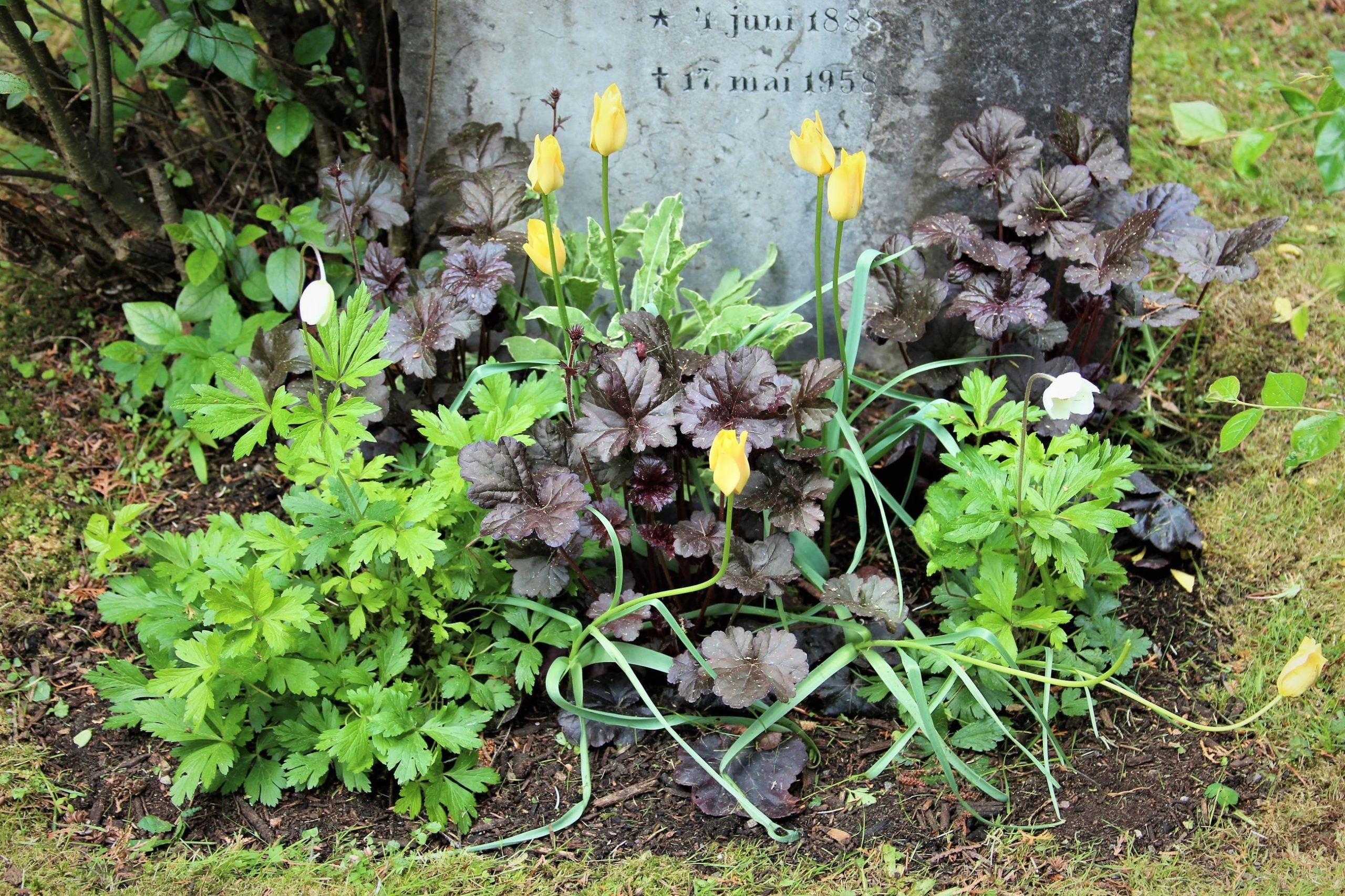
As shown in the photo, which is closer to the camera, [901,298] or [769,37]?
[901,298]

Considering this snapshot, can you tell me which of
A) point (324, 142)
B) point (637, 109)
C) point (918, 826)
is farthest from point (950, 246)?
point (324, 142)

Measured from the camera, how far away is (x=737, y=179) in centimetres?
294

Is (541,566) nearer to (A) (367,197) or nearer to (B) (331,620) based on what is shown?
(B) (331,620)

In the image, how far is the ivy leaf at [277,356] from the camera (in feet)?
8.04

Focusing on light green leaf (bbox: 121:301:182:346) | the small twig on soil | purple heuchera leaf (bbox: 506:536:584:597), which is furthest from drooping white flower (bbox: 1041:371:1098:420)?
light green leaf (bbox: 121:301:182:346)

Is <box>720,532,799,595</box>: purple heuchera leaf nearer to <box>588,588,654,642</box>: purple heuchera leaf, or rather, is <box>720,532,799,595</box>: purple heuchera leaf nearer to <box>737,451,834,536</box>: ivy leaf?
<box>737,451,834,536</box>: ivy leaf

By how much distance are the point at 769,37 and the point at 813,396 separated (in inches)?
42.2

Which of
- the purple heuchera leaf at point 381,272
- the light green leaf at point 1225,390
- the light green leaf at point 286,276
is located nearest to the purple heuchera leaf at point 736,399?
the light green leaf at point 1225,390

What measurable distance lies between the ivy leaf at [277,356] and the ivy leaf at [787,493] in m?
1.08

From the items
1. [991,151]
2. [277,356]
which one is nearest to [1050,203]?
[991,151]

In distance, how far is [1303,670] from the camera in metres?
1.67

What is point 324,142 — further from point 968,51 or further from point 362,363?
point 968,51

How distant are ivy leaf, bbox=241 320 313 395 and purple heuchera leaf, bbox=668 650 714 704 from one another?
1.11 meters

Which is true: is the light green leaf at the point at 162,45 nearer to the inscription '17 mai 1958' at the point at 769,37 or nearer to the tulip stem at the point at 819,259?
the inscription '17 mai 1958' at the point at 769,37
